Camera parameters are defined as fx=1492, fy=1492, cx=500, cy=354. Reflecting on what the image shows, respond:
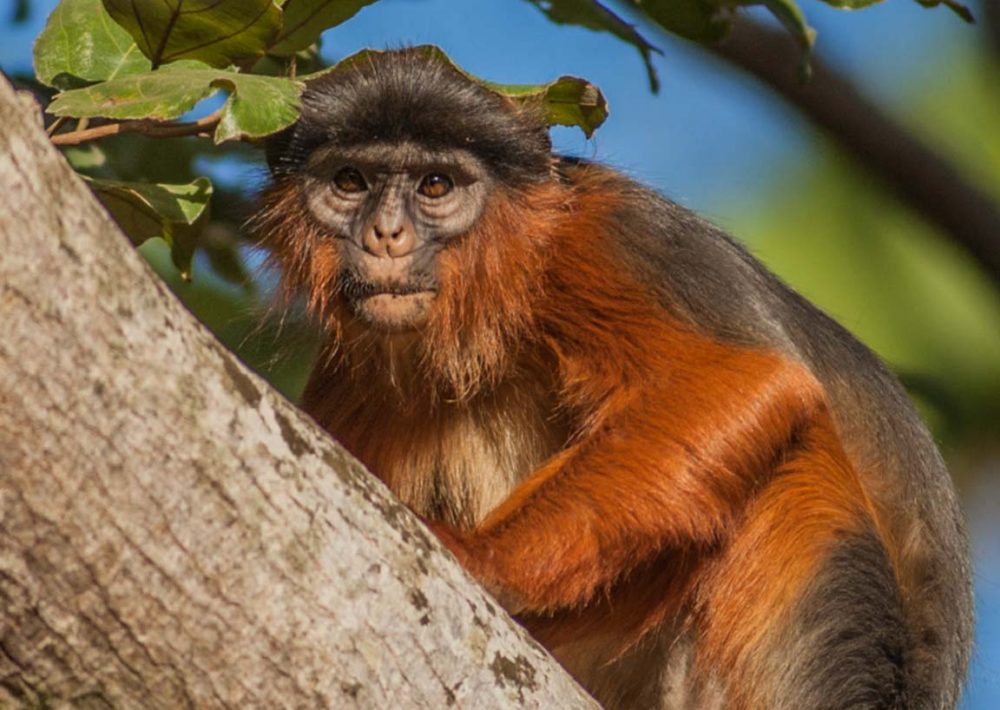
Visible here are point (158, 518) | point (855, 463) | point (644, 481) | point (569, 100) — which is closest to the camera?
point (158, 518)

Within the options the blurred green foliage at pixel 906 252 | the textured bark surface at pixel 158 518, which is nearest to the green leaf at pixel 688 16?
the textured bark surface at pixel 158 518

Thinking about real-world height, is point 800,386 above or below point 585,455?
above

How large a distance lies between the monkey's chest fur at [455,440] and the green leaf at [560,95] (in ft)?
3.47

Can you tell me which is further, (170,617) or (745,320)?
(745,320)

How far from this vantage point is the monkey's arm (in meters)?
5.15

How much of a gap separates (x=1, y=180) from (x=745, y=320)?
350 cm

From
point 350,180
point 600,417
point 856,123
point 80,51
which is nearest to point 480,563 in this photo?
point 600,417

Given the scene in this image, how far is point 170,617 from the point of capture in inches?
126

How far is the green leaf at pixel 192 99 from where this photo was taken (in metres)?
4.53

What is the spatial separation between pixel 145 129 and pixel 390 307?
106 centimetres

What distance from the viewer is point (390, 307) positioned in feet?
17.8

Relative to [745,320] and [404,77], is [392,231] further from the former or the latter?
[745,320]

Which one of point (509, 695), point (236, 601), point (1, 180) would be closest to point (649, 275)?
point (509, 695)

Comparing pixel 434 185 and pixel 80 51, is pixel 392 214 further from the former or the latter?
pixel 80 51
